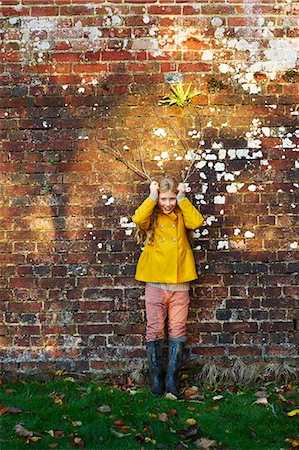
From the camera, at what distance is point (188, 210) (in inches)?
178

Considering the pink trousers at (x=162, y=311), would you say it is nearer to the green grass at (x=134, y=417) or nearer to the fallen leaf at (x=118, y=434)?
the green grass at (x=134, y=417)

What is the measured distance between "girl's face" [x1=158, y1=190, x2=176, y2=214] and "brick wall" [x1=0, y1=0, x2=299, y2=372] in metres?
0.35

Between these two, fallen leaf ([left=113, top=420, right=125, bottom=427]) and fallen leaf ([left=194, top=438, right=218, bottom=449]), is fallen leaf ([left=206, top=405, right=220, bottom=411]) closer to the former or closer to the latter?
fallen leaf ([left=194, top=438, right=218, bottom=449])

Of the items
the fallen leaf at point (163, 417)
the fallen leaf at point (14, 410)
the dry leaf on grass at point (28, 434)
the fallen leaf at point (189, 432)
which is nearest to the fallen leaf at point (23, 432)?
the dry leaf on grass at point (28, 434)

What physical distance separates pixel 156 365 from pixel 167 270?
78 cm

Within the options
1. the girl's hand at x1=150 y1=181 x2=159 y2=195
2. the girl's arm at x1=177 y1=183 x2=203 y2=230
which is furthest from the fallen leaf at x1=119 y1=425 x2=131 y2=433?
the girl's hand at x1=150 y1=181 x2=159 y2=195

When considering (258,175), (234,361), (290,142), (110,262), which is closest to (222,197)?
(258,175)

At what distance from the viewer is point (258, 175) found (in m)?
4.87

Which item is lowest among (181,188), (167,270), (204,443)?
(204,443)

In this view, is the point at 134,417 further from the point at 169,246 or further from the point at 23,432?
the point at 169,246

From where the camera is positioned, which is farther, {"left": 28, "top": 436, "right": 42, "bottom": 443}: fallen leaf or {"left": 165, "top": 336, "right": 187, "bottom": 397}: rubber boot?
{"left": 165, "top": 336, "right": 187, "bottom": 397}: rubber boot

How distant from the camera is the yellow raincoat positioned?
4.54 metres

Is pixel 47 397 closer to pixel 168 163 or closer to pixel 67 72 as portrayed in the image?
pixel 168 163

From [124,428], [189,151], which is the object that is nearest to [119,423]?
[124,428]
